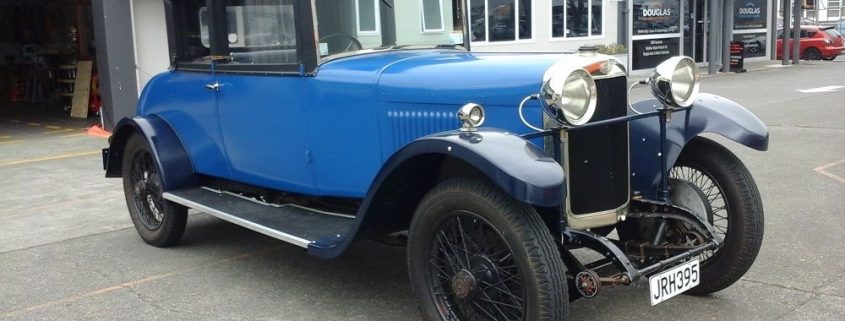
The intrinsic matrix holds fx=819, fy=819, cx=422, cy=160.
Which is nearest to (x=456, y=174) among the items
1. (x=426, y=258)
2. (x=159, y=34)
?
(x=426, y=258)

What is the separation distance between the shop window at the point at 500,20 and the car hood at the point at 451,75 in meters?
13.1

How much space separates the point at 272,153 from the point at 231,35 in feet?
2.69

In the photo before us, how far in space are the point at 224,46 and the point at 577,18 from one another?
605 inches

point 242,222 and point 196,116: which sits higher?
point 196,116

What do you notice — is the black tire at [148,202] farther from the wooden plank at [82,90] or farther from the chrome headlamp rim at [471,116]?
the wooden plank at [82,90]

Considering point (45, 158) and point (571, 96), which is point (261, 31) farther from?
point (45, 158)

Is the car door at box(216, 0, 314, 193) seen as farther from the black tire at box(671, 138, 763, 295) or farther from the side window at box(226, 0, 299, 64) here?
the black tire at box(671, 138, 763, 295)

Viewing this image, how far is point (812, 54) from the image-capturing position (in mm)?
26922

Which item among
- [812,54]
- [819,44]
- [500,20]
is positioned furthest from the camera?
[812,54]

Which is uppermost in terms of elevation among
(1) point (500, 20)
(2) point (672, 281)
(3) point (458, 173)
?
(1) point (500, 20)

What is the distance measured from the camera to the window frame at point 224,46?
4.39 metres

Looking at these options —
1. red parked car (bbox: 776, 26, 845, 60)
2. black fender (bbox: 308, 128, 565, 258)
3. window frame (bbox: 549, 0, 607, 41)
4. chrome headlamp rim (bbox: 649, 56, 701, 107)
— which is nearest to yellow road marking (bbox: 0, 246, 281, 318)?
black fender (bbox: 308, 128, 565, 258)

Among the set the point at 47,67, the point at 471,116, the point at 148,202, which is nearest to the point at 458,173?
the point at 471,116

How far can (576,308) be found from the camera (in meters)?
4.12
